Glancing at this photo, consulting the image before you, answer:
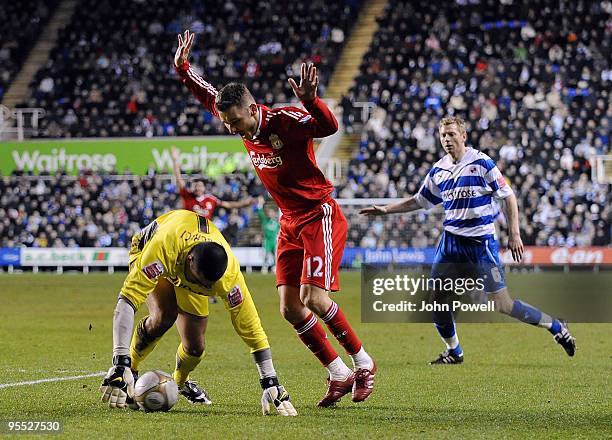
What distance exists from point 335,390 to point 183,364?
1.20 m

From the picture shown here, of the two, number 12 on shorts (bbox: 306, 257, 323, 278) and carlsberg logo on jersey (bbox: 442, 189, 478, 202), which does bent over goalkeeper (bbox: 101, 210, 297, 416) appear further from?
carlsberg logo on jersey (bbox: 442, 189, 478, 202)

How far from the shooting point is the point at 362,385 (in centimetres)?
847

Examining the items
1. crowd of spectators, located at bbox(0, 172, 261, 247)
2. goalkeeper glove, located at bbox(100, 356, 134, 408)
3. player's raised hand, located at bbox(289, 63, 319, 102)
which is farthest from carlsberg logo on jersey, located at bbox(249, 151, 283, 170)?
crowd of spectators, located at bbox(0, 172, 261, 247)

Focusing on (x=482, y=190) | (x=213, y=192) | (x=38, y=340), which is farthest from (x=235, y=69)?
(x=482, y=190)

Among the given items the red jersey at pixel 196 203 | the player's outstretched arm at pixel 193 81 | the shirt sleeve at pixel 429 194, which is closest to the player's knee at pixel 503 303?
the shirt sleeve at pixel 429 194

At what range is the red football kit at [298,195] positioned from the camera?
820 centimetres

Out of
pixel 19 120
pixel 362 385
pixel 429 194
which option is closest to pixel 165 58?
pixel 19 120

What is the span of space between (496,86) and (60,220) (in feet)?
48.4

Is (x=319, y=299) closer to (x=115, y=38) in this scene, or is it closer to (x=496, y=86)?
(x=496, y=86)

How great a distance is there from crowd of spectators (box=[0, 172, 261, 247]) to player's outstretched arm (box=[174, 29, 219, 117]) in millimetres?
24791

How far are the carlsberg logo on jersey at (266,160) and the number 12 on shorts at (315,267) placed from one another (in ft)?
2.54

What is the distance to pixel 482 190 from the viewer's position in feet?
37.6

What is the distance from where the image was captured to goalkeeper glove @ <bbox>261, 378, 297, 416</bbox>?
302 inches

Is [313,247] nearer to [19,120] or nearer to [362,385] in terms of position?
[362,385]
